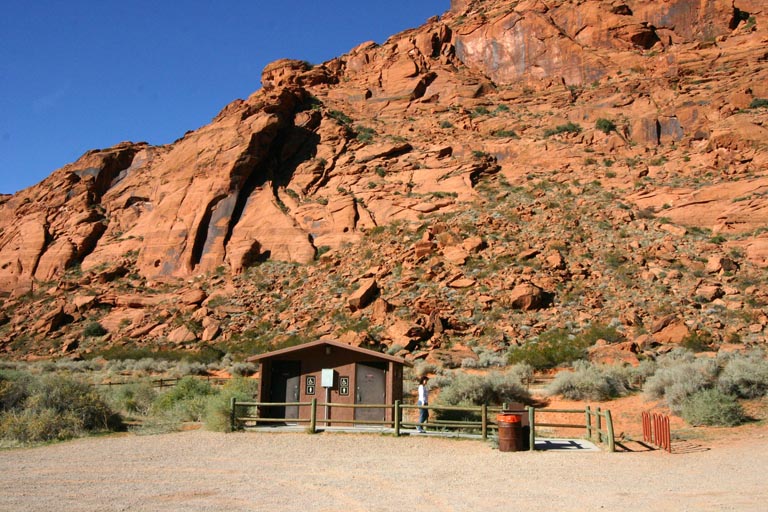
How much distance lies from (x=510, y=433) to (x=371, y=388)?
17.6ft

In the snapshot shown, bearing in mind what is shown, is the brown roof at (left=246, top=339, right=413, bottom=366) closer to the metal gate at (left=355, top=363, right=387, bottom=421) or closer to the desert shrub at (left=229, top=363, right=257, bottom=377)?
the metal gate at (left=355, top=363, right=387, bottom=421)

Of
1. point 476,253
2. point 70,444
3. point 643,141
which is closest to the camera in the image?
point 70,444

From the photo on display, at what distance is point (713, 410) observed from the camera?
57.4 feet

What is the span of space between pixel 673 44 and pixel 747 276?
3171 cm

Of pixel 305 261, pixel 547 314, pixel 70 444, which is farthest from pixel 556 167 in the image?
pixel 70 444

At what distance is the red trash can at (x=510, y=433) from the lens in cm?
1493

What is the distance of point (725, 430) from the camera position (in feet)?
54.8

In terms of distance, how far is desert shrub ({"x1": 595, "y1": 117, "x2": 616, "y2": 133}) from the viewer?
47781mm

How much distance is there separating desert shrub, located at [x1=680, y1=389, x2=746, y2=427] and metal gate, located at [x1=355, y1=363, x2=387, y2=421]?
371 inches

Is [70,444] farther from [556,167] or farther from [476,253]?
[556,167]

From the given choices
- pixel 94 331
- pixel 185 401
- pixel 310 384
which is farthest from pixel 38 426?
pixel 94 331

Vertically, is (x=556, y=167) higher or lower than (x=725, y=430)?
higher

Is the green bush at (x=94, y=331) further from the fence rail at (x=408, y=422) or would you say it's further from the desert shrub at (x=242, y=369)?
the fence rail at (x=408, y=422)

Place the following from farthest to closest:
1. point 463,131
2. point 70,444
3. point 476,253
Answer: point 463,131
point 476,253
point 70,444
